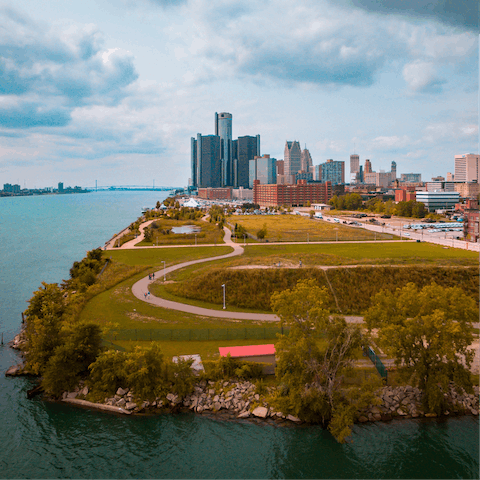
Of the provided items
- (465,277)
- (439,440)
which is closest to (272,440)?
(439,440)

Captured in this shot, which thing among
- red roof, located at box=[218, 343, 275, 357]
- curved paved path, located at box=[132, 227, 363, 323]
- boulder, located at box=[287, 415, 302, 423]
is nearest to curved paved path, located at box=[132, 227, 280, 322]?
curved paved path, located at box=[132, 227, 363, 323]

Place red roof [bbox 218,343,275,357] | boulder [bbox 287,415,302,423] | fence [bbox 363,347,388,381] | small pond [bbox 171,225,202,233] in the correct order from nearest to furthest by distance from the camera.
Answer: boulder [bbox 287,415,302,423]
fence [bbox 363,347,388,381]
red roof [bbox 218,343,275,357]
small pond [bbox 171,225,202,233]

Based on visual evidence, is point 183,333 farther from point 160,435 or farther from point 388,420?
point 388,420

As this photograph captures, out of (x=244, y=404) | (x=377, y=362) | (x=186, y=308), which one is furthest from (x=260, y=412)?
(x=186, y=308)

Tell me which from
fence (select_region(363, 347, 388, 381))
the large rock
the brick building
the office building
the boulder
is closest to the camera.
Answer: the boulder

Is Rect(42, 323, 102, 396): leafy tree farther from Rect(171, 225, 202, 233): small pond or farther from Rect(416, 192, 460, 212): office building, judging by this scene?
Rect(416, 192, 460, 212): office building

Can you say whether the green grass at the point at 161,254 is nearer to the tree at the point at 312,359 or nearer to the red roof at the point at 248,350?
the red roof at the point at 248,350

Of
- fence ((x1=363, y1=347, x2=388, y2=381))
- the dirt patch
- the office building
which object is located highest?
the office building
